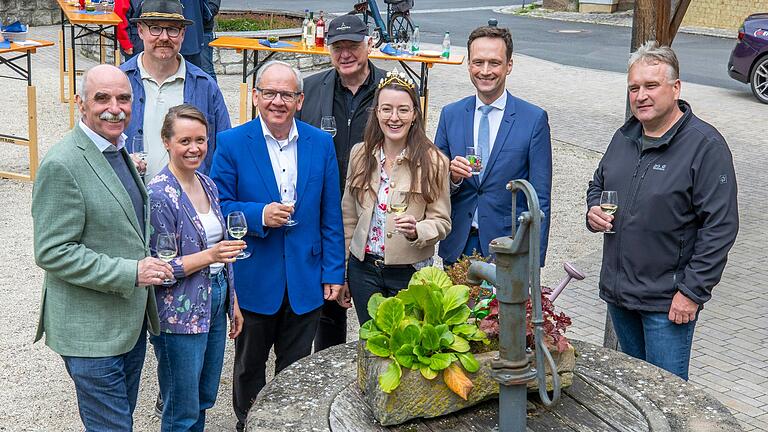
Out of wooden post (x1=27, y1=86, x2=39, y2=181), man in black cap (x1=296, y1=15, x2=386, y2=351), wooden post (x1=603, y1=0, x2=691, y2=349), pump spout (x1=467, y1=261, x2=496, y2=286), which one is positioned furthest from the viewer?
wooden post (x1=27, y1=86, x2=39, y2=181)

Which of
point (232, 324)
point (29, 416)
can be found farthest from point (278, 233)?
point (29, 416)

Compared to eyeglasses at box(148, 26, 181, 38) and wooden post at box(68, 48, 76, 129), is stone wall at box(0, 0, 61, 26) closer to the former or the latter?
wooden post at box(68, 48, 76, 129)

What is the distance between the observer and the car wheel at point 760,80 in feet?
51.5

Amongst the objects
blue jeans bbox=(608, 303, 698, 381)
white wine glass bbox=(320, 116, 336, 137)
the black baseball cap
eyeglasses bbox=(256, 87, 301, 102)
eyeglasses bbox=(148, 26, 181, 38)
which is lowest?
blue jeans bbox=(608, 303, 698, 381)

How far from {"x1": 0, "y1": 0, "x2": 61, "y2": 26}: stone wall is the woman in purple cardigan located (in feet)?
61.3

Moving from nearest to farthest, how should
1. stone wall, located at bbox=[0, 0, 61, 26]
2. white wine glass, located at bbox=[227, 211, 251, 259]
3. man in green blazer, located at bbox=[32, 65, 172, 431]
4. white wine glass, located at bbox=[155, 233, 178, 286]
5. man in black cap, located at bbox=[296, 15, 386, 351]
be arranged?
man in green blazer, located at bbox=[32, 65, 172, 431], white wine glass, located at bbox=[155, 233, 178, 286], white wine glass, located at bbox=[227, 211, 251, 259], man in black cap, located at bbox=[296, 15, 386, 351], stone wall, located at bbox=[0, 0, 61, 26]

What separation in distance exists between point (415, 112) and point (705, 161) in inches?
53.8

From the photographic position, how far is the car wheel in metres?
15.7

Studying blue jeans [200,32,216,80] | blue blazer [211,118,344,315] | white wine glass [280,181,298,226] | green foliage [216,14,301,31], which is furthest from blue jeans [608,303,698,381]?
green foliage [216,14,301,31]

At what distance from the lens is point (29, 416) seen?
5.44m

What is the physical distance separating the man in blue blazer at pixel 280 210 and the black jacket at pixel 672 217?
1416 mm

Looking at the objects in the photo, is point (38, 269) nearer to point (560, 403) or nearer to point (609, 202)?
point (609, 202)

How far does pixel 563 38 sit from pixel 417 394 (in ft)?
71.6

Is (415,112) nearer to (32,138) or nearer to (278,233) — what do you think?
(278,233)
